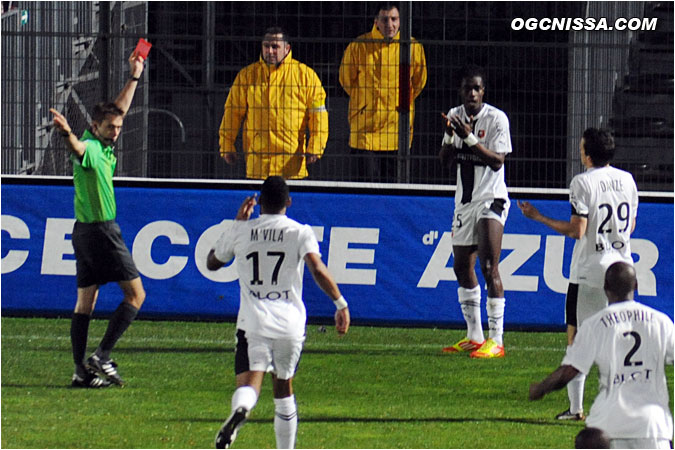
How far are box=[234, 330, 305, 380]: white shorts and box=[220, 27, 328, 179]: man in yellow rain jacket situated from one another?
5229 millimetres

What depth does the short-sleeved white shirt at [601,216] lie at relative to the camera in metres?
8.87

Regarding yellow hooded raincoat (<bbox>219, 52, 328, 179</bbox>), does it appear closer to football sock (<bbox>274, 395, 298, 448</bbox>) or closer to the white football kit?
the white football kit

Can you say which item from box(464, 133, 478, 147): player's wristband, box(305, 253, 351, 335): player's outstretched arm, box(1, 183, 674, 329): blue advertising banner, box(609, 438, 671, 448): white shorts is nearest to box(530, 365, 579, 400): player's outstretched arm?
box(609, 438, 671, 448): white shorts

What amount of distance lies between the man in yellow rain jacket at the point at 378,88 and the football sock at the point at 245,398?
17.9 ft

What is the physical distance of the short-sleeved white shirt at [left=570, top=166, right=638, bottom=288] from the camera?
349 inches

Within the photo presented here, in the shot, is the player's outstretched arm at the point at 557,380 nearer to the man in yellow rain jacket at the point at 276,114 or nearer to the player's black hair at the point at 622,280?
the player's black hair at the point at 622,280

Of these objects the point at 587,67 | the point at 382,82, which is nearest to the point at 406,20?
the point at 382,82

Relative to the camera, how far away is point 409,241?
40.4 ft

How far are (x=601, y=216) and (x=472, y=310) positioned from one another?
98.0 inches

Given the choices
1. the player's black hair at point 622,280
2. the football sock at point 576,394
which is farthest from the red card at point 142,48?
the player's black hair at point 622,280

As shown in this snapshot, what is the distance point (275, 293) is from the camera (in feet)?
25.1

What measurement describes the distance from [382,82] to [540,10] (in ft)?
9.07

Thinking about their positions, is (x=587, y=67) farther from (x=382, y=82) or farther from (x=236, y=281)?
(x=236, y=281)

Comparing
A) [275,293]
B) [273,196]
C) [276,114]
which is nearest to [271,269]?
[275,293]
